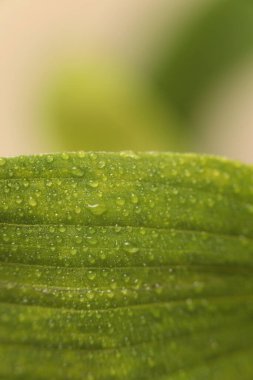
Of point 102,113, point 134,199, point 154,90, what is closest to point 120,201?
point 134,199

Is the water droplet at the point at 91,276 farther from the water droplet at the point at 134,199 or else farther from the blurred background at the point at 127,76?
the blurred background at the point at 127,76

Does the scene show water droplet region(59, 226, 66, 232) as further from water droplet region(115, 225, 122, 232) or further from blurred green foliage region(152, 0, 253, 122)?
blurred green foliage region(152, 0, 253, 122)

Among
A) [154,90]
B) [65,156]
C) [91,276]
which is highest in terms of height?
[65,156]

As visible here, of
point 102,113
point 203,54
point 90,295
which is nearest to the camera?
point 90,295

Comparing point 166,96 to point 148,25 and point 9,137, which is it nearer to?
point 148,25

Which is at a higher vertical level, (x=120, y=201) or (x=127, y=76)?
(x=120, y=201)

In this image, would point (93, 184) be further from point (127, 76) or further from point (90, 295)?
point (127, 76)

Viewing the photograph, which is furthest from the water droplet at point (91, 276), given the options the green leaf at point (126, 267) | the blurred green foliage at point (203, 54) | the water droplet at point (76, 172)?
the blurred green foliage at point (203, 54)
